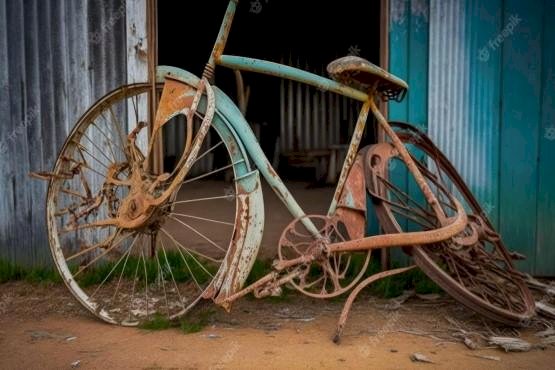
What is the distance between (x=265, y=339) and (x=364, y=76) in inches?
63.7

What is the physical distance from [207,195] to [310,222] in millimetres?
4806

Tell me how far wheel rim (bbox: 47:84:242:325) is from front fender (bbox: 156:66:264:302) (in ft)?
0.27

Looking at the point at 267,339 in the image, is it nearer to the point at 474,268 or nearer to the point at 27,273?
the point at 474,268

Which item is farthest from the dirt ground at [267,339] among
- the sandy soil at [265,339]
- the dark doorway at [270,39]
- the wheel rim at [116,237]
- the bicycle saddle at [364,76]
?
the dark doorway at [270,39]

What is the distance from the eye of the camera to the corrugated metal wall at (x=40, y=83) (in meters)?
4.63

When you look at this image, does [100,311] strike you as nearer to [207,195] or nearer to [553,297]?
[553,297]

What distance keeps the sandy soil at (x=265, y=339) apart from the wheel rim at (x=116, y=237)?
234 millimetres

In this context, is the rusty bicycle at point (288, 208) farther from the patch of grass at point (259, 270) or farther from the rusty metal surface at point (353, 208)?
the patch of grass at point (259, 270)

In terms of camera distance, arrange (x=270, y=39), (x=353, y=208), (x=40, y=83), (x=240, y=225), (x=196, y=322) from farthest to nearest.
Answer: (x=270, y=39) → (x=40, y=83) → (x=196, y=322) → (x=353, y=208) → (x=240, y=225)

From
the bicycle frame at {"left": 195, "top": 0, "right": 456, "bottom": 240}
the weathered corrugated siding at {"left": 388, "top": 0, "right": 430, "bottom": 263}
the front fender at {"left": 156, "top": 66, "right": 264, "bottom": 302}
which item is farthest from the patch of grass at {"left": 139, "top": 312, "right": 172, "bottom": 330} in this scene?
the weathered corrugated siding at {"left": 388, "top": 0, "right": 430, "bottom": 263}

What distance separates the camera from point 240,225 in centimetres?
338
